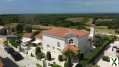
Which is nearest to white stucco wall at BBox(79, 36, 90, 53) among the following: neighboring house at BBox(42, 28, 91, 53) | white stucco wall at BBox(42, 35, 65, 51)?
neighboring house at BBox(42, 28, 91, 53)

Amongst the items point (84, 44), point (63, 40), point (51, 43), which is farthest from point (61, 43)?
point (84, 44)

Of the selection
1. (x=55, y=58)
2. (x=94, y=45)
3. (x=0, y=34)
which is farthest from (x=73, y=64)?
(x=0, y=34)

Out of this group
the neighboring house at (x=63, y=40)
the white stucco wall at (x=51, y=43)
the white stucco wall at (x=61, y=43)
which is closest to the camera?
the neighboring house at (x=63, y=40)

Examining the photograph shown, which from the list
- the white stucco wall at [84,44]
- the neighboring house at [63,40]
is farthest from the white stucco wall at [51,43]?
the white stucco wall at [84,44]

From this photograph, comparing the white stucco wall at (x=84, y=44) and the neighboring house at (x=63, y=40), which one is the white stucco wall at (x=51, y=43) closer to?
the neighboring house at (x=63, y=40)

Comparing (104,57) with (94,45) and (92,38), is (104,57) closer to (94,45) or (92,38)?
(94,45)

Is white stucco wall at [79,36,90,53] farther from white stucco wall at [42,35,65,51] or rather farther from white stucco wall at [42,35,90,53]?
white stucco wall at [42,35,65,51]

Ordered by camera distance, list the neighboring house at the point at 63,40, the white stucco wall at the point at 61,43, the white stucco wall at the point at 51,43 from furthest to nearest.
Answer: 1. the white stucco wall at the point at 51,43
2. the white stucco wall at the point at 61,43
3. the neighboring house at the point at 63,40

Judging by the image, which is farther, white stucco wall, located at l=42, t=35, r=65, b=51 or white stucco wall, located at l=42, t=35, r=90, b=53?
white stucco wall, located at l=42, t=35, r=65, b=51

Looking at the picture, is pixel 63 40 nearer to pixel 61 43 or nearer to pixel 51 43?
pixel 61 43
